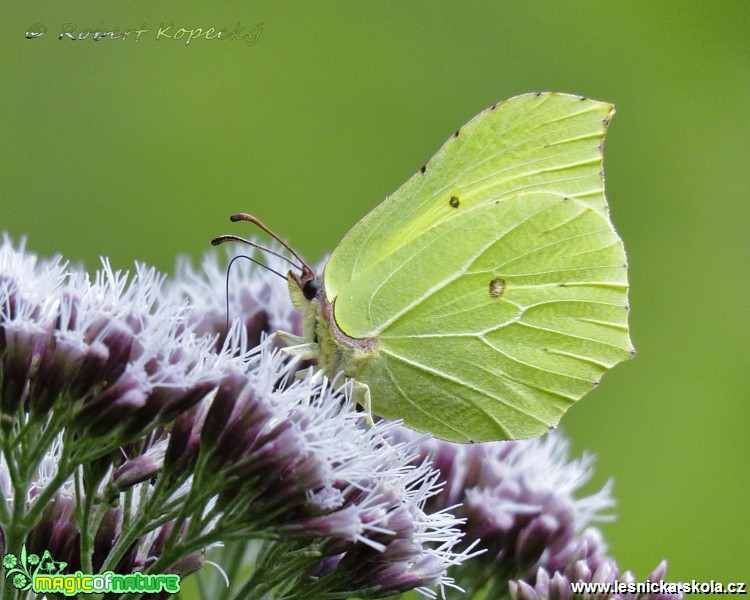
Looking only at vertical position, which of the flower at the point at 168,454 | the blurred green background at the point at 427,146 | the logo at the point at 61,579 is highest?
the blurred green background at the point at 427,146

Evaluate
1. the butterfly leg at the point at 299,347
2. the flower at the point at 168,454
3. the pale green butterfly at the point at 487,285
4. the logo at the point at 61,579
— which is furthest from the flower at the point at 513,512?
the logo at the point at 61,579

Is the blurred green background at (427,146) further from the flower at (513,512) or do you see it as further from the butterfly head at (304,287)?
the butterfly head at (304,287)

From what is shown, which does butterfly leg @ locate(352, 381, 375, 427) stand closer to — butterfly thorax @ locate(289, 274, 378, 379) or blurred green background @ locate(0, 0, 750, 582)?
butterfly thorax @ locate(289, 274, 378, 379)

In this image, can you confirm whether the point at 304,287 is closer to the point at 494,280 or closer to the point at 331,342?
the point at 331,342

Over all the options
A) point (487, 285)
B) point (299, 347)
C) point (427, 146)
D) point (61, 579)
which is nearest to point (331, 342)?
point (299, 347)

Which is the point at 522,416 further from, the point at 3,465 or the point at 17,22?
the point at 17,22

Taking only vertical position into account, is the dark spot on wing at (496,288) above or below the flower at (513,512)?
above

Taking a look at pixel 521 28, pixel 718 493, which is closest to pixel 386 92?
pixel 521 28
